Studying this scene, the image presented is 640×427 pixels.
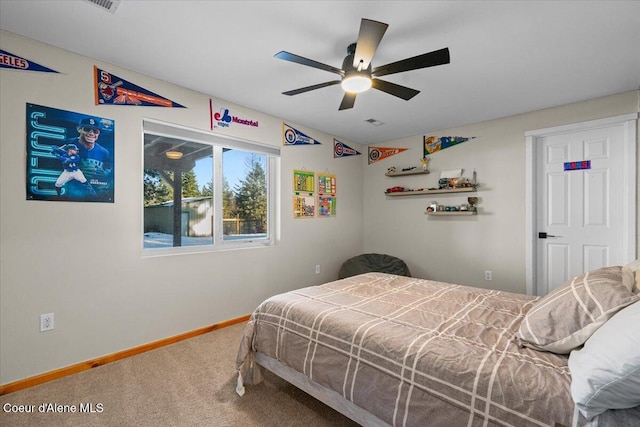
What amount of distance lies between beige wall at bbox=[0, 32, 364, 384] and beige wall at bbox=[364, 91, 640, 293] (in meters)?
2.21

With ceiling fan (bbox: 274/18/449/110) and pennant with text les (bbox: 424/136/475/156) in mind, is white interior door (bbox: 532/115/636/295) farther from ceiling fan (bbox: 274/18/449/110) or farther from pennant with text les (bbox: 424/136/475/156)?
ceiling fan (bbox: 274/18/449/110)

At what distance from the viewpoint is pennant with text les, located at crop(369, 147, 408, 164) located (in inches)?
180

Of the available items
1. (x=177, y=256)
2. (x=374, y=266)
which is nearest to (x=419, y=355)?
(x=177, y=256)

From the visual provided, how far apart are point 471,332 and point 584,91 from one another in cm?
291

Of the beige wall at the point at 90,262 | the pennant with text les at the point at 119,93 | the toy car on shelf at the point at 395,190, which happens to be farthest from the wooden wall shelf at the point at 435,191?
the pennant with text les at the point at 119,93

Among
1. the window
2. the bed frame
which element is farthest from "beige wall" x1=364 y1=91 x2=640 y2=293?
the bed frame

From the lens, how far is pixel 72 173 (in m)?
2.23

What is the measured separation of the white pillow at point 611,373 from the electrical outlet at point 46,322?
3.04 meters

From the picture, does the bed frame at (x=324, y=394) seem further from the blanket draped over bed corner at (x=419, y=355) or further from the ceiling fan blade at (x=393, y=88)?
the ceiling fan blade at (x=393, y=88)

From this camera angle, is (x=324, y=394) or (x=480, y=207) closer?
(x=324, y=394)

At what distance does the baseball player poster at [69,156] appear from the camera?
208 centimetres

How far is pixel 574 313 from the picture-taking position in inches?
51.0

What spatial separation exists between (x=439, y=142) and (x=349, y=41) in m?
2.53

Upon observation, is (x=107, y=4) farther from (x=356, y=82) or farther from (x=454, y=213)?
(x=454, y=213)
